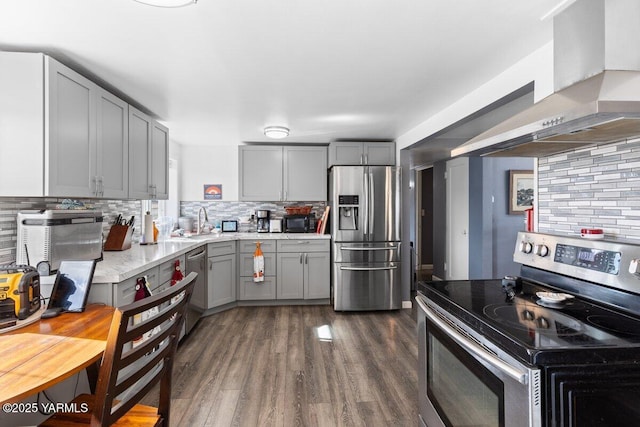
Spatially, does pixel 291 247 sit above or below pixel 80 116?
below

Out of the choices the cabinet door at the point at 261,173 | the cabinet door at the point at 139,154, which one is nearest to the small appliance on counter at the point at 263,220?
the cabinet door at the point at 261,173

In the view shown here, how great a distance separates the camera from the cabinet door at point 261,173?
15.0 ft

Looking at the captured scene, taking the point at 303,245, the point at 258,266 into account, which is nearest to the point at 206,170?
the point at 258,266

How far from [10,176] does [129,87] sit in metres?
1.08

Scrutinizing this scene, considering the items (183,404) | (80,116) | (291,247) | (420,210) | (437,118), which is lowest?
(183,404)

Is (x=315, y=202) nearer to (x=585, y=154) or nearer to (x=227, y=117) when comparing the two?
(x=227, y=117)

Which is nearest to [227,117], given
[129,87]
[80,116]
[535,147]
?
[129,87]

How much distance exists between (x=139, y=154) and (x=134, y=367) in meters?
2.29

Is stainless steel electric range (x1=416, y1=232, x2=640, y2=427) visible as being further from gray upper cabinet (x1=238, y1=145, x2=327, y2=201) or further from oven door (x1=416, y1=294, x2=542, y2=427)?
gray upper cabinet (x1=238, y1=145, x2=327, y2=201)

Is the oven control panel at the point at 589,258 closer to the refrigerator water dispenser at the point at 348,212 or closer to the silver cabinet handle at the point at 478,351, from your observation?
the silver cabinet handle at the point at 478,351

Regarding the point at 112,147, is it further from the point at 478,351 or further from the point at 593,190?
the point at 593,190

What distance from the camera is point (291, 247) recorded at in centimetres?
432

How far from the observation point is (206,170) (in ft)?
15.9

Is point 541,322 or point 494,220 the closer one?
point 541,322
